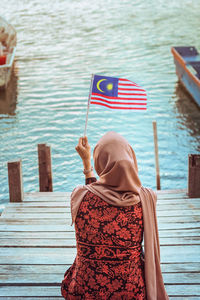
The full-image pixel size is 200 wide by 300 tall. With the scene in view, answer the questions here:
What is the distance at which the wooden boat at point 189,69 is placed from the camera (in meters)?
11.0

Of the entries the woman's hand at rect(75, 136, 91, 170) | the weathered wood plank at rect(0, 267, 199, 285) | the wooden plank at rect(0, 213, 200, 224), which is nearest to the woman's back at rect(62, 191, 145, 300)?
the woman's hand at rect(75, 136, 91, 170)

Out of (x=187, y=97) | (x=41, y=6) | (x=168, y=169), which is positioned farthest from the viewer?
(x=41, y=6)

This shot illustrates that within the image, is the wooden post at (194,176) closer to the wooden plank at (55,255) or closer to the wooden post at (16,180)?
the wooden plank at (55,255)

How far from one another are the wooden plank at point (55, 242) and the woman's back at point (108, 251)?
4.74ft

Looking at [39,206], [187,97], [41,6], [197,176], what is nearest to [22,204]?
[39,206]

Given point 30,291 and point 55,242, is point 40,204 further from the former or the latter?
point 30,291

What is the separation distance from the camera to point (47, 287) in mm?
3518

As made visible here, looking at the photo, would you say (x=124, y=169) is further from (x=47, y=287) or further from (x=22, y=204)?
(x=22, y=204)

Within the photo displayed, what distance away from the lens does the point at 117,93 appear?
394 centimetres

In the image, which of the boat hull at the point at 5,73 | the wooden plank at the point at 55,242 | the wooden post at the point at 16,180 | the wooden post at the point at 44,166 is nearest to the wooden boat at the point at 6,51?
the boat hull at the point at 5,73

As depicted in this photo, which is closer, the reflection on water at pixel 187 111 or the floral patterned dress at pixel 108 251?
the floral patterned dress at pixel 108 251

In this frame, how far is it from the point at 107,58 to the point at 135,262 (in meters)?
13.4

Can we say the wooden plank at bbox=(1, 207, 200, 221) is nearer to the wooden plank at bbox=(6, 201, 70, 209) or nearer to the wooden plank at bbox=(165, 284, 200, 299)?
the wooden plank at bbox=(6, 201, 70, 209)

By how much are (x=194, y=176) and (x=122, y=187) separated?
2.76m
